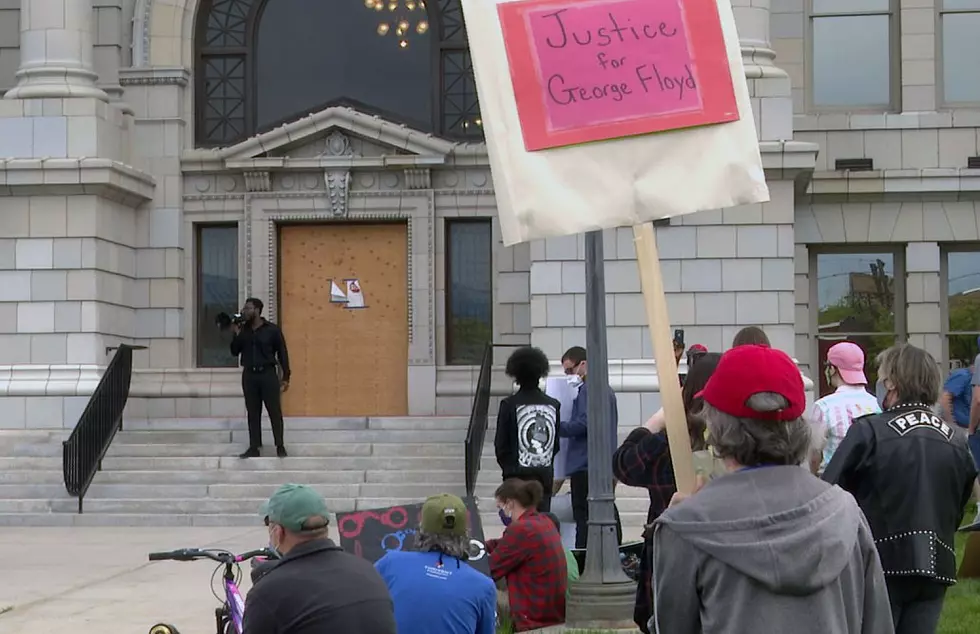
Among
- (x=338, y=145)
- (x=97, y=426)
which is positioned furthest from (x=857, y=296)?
(x=97, y=426)

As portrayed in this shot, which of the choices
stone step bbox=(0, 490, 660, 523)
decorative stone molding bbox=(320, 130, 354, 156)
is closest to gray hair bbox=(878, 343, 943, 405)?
stone step bbox=(0, 490, 660, 523)

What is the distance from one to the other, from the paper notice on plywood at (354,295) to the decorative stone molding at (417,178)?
4.67ft

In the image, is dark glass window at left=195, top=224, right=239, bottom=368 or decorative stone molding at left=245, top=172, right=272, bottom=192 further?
dark glass window at left=195, top=224, right=239, bottom=368

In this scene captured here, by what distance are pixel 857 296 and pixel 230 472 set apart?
8165 mm

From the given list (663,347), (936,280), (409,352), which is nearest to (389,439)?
(409,352)

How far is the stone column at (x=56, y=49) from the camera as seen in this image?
1828 centimetres

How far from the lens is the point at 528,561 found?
8336 mm

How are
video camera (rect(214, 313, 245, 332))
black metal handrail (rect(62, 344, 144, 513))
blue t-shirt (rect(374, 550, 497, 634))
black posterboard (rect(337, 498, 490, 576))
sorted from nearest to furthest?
blue t-shirt (rect(374, 550, 497, 634)) < black posterboard (rect(337, 498, 490, 576)) < black metal handrail (rect(62, 344, 144, 513)) < video camera (rect(214, 313, 245, 332))

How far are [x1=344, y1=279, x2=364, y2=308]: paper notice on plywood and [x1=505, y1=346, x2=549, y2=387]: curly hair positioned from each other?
9.45 metres

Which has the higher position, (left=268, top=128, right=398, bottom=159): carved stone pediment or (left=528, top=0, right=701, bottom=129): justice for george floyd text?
(left=268, top=128, right=398, bottom=159): carved stone pediment

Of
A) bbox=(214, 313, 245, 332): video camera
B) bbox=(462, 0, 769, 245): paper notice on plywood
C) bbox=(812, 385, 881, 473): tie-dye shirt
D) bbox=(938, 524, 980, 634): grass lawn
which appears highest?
bbox=(462, 0, 769, 245): paper notice on plywood

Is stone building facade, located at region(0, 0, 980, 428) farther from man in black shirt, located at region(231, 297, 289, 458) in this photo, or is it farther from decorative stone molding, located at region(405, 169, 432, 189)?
man in black shirt, located at region(231, 297, 289, 458)

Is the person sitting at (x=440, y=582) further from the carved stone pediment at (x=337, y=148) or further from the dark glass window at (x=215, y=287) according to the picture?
the dark glass window at (x=215, y=287)

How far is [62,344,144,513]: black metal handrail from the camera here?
16.0 metres
